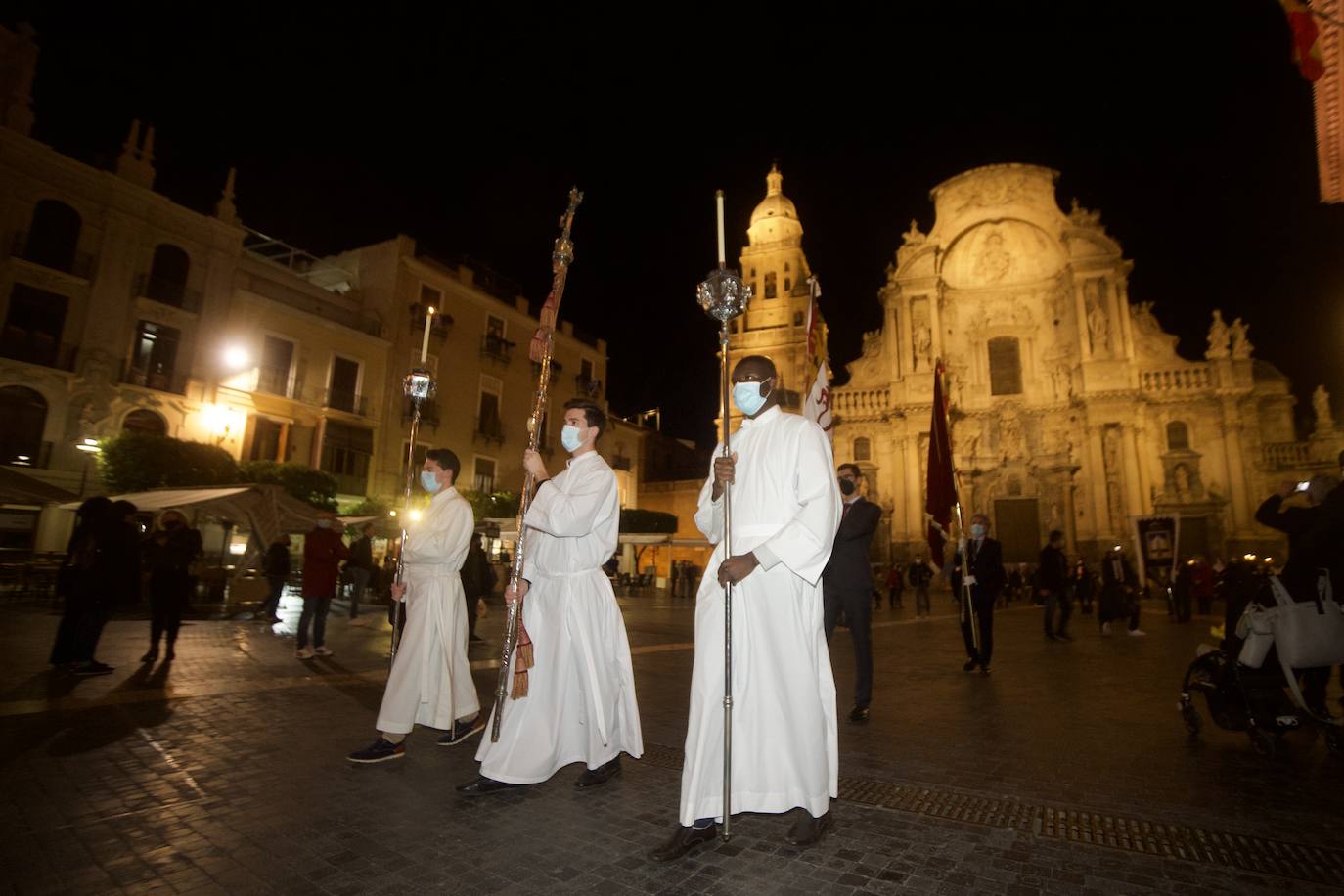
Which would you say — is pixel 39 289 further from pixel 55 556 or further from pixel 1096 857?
pixel 1096 857

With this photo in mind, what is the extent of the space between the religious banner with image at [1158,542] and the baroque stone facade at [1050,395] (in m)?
8.23

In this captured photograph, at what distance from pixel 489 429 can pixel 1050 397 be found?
2704 centimetres

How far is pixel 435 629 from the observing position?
4.51 meters

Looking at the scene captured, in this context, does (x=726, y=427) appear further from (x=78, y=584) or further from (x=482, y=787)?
(x=78, y=584)

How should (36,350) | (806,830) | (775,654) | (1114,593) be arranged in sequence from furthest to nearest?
(36,350) → (1114,593) → (775,654) → (806,830)

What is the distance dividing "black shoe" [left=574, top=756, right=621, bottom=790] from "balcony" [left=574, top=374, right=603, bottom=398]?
97.3 ft

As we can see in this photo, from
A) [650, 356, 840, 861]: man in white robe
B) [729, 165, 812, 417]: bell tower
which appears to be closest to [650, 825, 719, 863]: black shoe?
[650, 356, 840, 861]: man in white robe

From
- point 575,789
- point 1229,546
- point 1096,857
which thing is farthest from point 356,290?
point 1229,546

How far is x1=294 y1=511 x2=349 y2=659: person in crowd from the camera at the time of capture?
8406 millimetres

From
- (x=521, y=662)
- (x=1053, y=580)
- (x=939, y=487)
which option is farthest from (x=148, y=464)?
(x=1053, y=580)

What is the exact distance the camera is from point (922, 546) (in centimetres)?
3069

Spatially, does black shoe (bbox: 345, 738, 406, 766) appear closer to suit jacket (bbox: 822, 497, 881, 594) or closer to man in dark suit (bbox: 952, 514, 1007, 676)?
suit jacket (bbox: 822, 497, 881, 594)

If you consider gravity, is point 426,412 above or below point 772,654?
above

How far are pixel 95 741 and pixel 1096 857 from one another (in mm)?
5602
